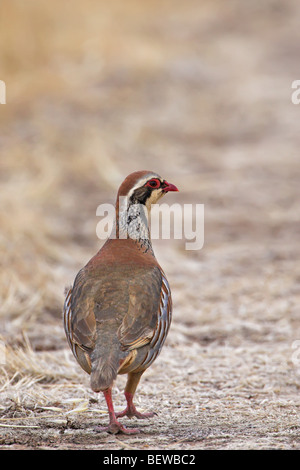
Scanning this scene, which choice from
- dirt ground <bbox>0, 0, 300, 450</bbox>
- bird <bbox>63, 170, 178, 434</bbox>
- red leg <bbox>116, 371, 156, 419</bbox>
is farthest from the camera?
dirt ground <bbox>0, 0, 300, 450</bbox>

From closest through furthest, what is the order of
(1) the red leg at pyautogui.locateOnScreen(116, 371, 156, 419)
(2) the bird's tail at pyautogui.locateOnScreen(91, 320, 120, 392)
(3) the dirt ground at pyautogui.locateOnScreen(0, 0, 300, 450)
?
(2) the bird's tail at pyautogui.locateOnScreen(91, 320, 120, 392) < (1) the red leg at pyautogui.locateOnScreen(116, 371, 156, 419) < (3) the dirt ground at pyautogui.locateOnScreen(0, 0, 300, 450)

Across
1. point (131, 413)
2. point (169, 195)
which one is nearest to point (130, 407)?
point (131, 413)

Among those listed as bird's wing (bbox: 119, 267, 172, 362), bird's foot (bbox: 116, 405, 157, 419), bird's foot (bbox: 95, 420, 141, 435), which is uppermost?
bird's wing (bbox: 119, 267, 172, 362)

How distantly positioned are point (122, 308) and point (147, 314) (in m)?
0.14

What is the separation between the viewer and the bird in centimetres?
421

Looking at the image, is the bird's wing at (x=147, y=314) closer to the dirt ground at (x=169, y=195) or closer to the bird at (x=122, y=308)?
the bird at (x=122, y=308)

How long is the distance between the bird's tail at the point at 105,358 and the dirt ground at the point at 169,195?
347 mm

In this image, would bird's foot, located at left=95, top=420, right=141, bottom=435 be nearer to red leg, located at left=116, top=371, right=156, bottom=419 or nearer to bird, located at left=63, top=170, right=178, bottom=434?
bird, located at left=63, top=170, right=178, bottom=434

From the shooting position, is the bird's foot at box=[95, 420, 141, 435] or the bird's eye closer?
the bird's foot at box=[95, 420, 141, 435]

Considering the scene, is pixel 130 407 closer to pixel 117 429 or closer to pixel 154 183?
pixel 117 429

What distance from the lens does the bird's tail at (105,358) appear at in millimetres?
3990

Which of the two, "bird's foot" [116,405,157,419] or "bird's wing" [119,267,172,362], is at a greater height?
"bird's wing" [119,267,172,362]

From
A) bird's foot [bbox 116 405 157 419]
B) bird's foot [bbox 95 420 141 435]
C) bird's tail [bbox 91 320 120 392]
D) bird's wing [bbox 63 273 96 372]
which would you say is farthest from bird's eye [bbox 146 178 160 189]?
bird's foot [bbox 95 420 141 435]
